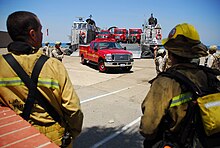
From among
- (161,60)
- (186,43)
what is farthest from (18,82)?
(161,60)

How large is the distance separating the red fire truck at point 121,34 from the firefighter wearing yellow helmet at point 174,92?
28302 mm

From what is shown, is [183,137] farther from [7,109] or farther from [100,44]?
[100,44]

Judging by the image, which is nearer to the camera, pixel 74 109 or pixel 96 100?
pixel 74 109

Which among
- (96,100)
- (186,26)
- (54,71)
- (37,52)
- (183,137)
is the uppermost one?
(186,26)

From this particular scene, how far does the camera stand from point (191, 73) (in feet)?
5.83

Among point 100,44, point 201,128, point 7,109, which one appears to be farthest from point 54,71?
point 100,44

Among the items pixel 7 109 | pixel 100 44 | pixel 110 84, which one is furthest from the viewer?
pixel 100 44

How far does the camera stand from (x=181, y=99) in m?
1.67

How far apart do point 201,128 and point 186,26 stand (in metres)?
0.93

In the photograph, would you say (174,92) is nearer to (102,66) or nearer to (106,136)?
(106,136)

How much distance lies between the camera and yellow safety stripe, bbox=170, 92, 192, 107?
5.47 feet

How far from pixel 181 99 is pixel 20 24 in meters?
1.50

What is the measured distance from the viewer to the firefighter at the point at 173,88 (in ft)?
5.52

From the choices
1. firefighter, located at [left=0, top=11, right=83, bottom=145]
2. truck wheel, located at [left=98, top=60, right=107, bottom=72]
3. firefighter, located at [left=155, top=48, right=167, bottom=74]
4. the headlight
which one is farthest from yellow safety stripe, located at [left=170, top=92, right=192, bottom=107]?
truck wheel, located at [left=98, top=60, right=107, bottom=72]
